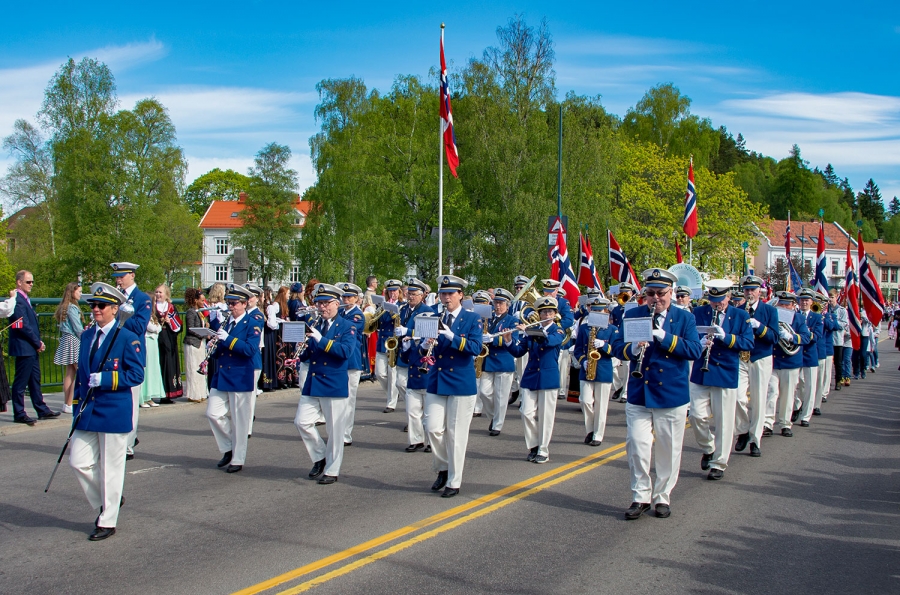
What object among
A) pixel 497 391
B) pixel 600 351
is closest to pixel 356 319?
pixel 497 391

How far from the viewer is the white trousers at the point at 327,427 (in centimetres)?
852

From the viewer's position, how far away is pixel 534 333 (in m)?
9.20

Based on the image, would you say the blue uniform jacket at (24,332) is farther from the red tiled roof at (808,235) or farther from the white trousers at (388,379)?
the red tiled roof at (808,235)

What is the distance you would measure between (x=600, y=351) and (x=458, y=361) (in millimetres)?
3788

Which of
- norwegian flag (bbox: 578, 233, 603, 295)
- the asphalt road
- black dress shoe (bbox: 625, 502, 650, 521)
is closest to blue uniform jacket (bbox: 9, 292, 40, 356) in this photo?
the asphalt road

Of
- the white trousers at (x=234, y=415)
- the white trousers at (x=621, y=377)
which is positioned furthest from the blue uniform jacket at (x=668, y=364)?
the white trousers at (x=621, y=377)

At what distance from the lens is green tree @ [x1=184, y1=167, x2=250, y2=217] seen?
97312mm

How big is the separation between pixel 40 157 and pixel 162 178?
955 cm

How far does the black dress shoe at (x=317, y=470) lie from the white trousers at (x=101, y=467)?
2.47m

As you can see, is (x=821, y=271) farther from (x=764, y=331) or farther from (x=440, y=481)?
(x=440, y=481)

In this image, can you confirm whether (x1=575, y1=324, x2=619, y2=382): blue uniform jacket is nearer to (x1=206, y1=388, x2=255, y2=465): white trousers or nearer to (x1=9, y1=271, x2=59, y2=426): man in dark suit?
(x1=206, y1=388, x2=255, y2=465): white trousers

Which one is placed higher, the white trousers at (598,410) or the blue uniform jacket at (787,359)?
the blue uniform jacket at (787,359)

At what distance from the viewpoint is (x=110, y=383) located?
21.5 ft

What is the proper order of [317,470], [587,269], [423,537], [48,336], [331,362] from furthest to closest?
[587,269]
[48,336]
[317,470]
[331,362]
[423,537]
